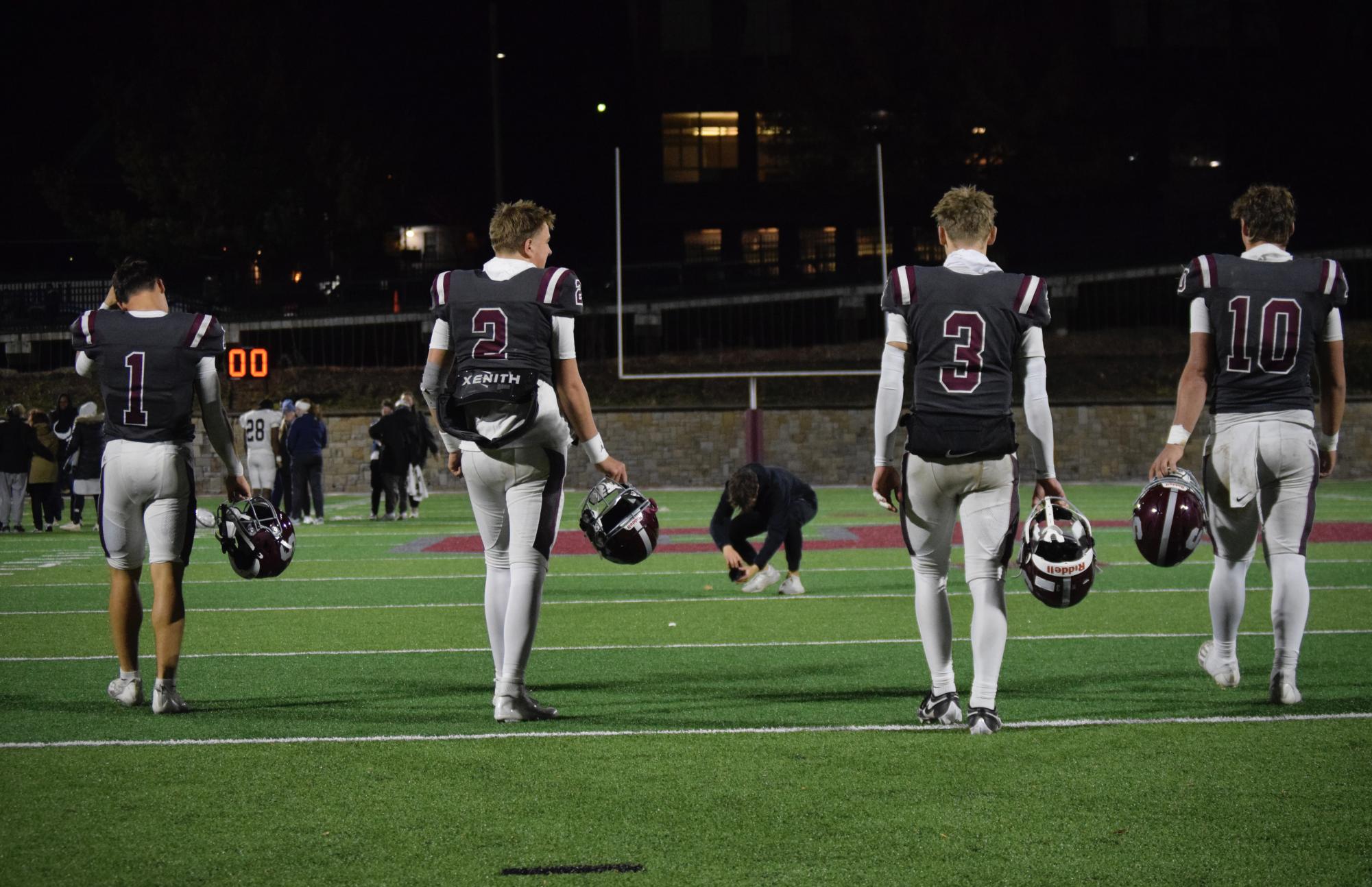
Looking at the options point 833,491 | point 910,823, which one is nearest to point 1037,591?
point 910,823

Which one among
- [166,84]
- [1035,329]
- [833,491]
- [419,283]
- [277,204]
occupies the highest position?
[166,84]

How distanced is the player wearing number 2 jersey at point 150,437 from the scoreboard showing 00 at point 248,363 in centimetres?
1894

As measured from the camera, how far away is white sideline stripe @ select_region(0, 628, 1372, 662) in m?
8.05

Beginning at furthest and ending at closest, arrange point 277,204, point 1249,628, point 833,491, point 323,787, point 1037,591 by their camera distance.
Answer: point 277,204, point 833,491, point 1249,628, point 1037,591, point 323,787

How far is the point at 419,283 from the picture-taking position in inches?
1412

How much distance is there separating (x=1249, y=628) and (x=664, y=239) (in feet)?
120

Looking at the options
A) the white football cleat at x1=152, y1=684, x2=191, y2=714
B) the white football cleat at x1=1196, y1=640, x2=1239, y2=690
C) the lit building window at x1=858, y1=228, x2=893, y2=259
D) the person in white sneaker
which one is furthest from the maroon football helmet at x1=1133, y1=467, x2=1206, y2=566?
the lit building window at x1=858, y1=228, x2=893, y2=259

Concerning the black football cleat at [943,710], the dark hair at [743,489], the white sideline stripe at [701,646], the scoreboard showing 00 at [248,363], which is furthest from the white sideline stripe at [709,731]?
the scoreboard showing 00 at [248,363]

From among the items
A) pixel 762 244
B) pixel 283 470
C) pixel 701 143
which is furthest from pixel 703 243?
pixel 283 470

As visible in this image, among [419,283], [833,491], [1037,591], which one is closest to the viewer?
[1037,591]

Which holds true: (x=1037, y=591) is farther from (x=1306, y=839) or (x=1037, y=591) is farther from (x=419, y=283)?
(x=419, y=283)

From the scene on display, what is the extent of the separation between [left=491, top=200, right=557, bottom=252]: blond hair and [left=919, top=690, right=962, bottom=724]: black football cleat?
2.38 m

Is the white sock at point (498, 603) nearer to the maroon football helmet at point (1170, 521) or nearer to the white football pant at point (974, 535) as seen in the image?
the white football pant at point (974, 535)

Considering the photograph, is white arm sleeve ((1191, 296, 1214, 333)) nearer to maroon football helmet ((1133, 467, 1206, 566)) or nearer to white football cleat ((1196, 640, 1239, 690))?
maroon football helmet ((1133, 467, 1206, 566))
